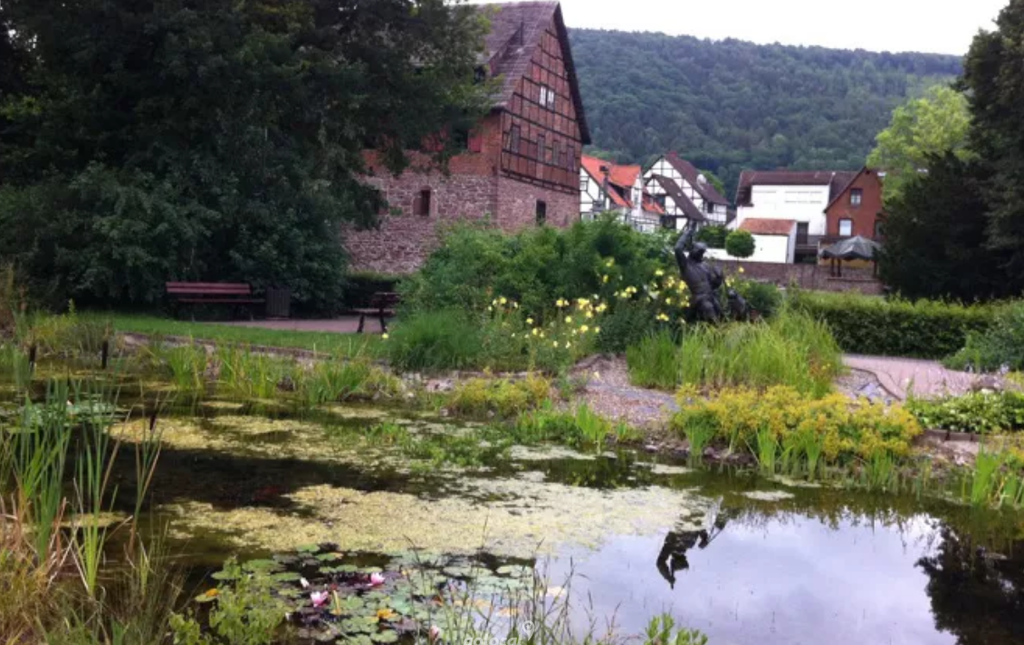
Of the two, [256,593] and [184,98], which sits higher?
[184,98]

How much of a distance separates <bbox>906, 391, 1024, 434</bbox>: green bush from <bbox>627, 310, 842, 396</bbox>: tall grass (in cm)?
119

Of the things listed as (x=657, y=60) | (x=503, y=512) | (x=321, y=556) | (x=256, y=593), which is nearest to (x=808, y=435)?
(x=503, y=512)

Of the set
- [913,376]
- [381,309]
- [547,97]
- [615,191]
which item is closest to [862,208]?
[615,191]

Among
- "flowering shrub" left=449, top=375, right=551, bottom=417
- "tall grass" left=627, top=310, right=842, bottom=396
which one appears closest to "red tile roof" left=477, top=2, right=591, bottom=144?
"tall grass" left=627, top=310, right=842, bottom=396

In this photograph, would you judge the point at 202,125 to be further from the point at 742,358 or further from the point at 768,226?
the point at 768,226

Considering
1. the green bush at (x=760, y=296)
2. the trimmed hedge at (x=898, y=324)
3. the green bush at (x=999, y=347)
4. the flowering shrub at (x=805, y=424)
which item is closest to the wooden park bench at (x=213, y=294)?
the green bush at (x=760, y=296)

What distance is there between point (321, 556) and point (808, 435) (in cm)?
472

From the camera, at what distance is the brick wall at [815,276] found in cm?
3850

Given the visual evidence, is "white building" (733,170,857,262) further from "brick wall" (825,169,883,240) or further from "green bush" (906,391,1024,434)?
"green bush" (906,391,1024,434)

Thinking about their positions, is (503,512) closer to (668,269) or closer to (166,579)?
(166,579)

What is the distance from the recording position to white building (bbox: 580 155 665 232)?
204ft

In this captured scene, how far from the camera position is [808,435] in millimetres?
8359

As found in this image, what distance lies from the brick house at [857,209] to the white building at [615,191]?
12955mm

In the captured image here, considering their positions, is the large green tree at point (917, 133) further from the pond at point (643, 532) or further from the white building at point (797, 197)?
the pond at point (643, 532)
